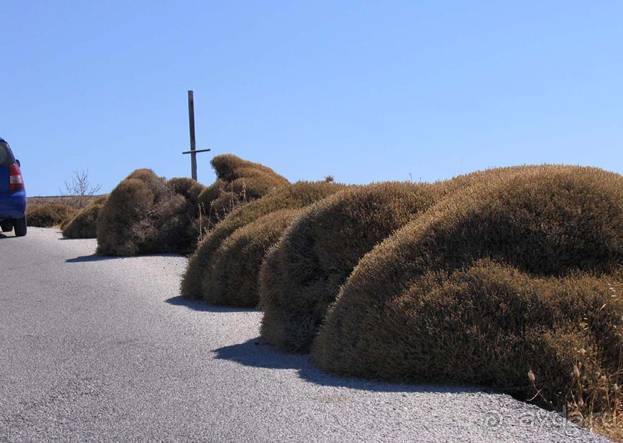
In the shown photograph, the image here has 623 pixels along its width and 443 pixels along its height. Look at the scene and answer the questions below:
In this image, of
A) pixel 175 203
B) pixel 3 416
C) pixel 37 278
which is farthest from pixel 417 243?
pixel 175 203

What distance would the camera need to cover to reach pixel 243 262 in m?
9.42

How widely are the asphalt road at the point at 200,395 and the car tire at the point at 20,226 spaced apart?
1345 centimetres

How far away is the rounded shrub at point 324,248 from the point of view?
664 cm

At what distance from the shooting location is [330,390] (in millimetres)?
4969

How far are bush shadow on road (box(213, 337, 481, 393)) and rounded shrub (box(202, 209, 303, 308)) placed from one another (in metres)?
1.99

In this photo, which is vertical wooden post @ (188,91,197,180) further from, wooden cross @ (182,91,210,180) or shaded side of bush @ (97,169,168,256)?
shaded side of bush @ (97,169,168,256)

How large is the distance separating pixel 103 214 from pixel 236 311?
939 centimetres

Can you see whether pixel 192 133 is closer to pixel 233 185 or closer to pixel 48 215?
pixel 48 215

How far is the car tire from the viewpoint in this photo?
2119 cm

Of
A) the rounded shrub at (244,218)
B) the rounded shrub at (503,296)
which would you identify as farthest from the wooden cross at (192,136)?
the rounded shrub at (503,296)

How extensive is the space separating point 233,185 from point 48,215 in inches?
820

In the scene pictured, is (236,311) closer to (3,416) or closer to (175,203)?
(3,416)

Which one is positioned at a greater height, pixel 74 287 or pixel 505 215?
pixel 505 215

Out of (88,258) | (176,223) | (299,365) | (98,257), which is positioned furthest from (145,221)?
(299,365)
